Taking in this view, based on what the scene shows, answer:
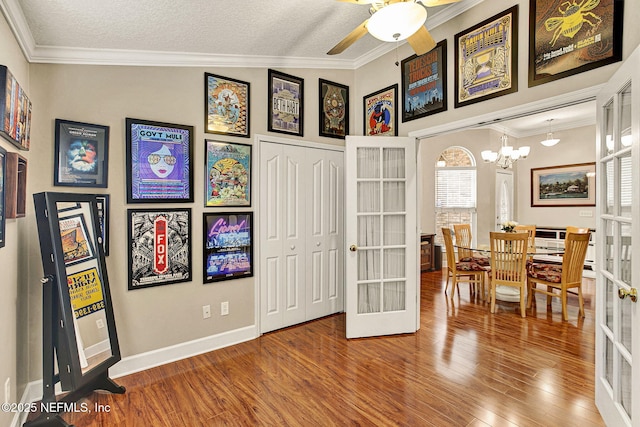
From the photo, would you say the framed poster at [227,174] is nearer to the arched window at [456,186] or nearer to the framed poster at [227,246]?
the framed poster at [227,246]

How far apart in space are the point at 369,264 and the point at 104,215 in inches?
94.7

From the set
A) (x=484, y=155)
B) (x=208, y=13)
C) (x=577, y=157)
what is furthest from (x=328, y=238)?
(x=577, y=157)

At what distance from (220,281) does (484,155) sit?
5.07 metres

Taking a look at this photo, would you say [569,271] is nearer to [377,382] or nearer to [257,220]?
[377,382]

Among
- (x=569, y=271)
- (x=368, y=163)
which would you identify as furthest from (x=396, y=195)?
(x=569, y=271)

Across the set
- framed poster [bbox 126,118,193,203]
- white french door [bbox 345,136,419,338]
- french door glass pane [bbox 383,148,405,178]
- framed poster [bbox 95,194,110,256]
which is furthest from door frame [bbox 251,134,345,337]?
framed poster [bbox 95,194,110,256]

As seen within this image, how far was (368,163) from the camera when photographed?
3404mm

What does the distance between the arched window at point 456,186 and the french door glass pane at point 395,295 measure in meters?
4.07

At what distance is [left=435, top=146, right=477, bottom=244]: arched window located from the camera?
23.2 ft

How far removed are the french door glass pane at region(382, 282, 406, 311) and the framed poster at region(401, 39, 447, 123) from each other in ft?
5.64

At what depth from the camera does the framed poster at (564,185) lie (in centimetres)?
650

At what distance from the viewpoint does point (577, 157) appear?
21.9 ft

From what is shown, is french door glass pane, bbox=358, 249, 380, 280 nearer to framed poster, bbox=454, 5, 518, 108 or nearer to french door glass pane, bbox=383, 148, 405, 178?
french door glass pane, bbox=383, 148, 405, 178


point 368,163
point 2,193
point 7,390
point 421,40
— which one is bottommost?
point 7,390
